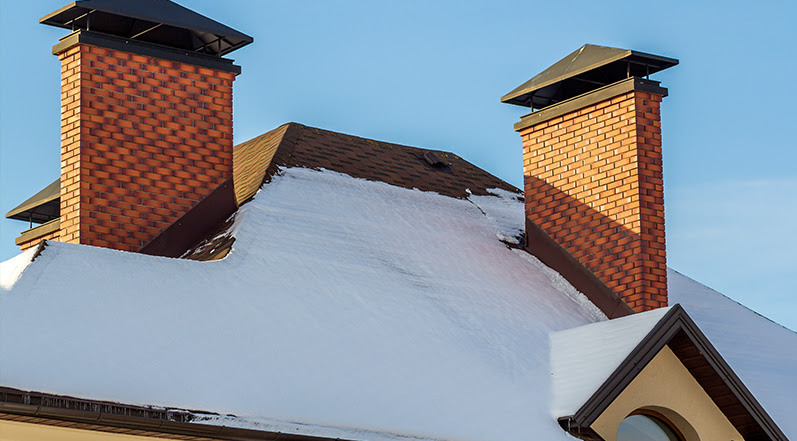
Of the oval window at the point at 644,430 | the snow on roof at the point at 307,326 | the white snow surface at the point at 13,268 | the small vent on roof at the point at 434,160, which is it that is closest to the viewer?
the snow on roof at the point at 307,326

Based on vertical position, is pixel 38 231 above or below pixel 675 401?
above

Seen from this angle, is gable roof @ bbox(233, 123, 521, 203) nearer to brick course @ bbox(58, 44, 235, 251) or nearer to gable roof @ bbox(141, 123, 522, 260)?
gable roof @ bbox(141, 123, 522, 260)

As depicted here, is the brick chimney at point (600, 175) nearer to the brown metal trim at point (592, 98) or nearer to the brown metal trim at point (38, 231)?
the brown metal trim at point (592, 98)

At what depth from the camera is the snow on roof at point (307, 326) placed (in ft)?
30.3

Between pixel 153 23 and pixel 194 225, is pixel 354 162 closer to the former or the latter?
pixel 194 225

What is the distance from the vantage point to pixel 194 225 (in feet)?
43.1

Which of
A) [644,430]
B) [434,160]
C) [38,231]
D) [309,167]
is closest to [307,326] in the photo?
[644,430]

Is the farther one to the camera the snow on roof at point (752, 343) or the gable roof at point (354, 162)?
the gable roof at point (354, 162)

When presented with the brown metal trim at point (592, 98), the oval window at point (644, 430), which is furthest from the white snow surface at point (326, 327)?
the brown metal trim at point (592, 98)

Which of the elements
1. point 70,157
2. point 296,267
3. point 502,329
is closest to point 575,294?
point 502,329

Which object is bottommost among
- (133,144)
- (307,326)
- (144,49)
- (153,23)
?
(307,326)

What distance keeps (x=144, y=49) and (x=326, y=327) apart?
171 inches

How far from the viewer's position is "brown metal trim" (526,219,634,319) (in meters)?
14.1

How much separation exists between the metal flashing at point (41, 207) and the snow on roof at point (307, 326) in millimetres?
4700
